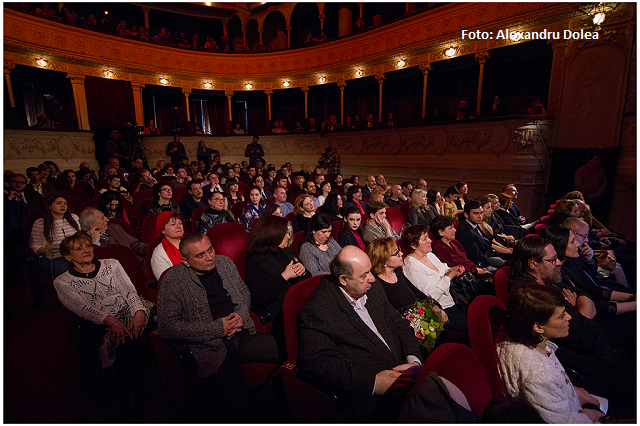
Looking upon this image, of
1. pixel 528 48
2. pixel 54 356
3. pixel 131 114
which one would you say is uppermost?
pixel 528 48

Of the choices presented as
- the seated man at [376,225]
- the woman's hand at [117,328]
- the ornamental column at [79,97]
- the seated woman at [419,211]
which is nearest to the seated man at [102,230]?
the woman's hand at [117,328]

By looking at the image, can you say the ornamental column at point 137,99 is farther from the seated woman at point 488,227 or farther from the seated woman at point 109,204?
the seated woman at point 488,227

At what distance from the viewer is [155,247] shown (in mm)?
2588

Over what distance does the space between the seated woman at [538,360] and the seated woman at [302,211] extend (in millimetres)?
2418

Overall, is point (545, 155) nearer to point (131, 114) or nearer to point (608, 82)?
point (608, 82)

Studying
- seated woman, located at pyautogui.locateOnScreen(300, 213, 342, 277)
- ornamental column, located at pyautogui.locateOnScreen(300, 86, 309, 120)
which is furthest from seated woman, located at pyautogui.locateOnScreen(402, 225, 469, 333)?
ornamental column, located at pyautogui.locateOnScreen(300, 86, 309, 120)

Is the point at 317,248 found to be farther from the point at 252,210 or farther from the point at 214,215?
the point at 252,210

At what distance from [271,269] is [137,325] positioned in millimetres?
913

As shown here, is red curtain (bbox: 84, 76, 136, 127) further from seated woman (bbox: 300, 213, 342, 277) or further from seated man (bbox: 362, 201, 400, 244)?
seated woman (bbox: 300, 213, 342, 277)

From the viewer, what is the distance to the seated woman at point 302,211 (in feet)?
11.8

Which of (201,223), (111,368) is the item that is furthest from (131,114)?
(111,368)

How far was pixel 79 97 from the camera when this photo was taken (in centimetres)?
970

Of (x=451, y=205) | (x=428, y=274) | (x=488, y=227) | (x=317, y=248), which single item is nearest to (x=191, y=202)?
(x=317, y=248)

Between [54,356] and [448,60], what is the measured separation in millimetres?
10852
